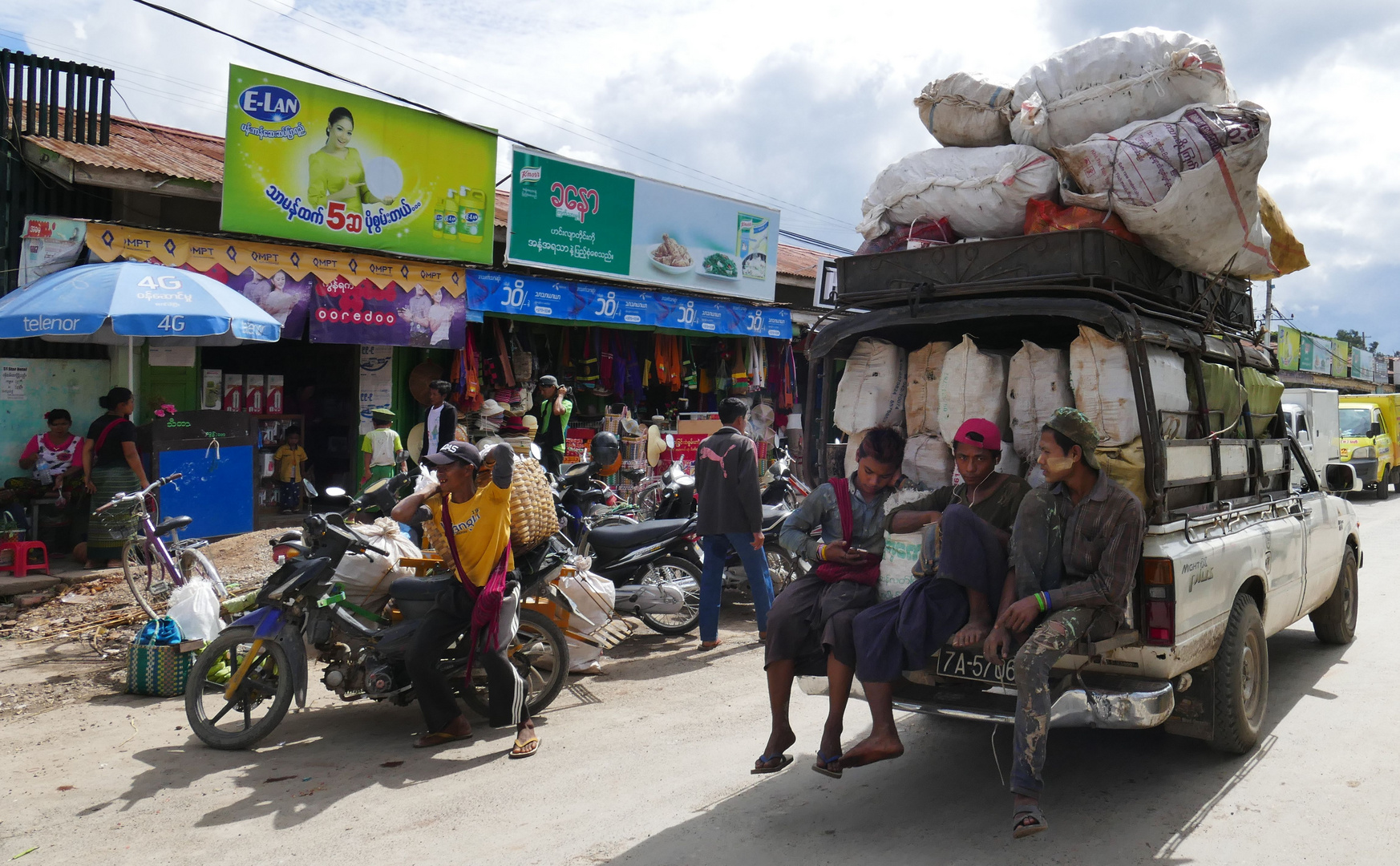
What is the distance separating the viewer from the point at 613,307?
46.0 ft

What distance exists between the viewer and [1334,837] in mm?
3812

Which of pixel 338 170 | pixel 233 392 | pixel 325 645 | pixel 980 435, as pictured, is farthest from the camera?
pixel 233 392

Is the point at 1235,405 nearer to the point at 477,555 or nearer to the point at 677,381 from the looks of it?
the point at 477,555

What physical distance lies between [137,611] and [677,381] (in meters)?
8.98

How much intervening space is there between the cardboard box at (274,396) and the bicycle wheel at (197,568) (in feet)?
14.6

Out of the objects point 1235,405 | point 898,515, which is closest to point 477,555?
point 898,515

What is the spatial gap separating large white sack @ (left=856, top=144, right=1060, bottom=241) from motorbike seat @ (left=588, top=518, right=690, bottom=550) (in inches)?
124

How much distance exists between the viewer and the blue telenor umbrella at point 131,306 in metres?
7.59

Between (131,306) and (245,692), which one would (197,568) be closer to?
(131,306)

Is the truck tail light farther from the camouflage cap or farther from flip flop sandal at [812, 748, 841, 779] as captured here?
flip flop sandal at [812, 748, 841, 779]

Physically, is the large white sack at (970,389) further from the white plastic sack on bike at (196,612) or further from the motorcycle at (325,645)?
the white plastic sack on bike at (196,612)

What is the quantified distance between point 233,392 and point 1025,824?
10.4 metres

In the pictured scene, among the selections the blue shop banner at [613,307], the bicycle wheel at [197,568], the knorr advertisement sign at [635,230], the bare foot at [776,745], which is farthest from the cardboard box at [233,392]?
the bare foot at [776,745]

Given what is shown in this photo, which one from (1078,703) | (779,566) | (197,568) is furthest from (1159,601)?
(197,568)
